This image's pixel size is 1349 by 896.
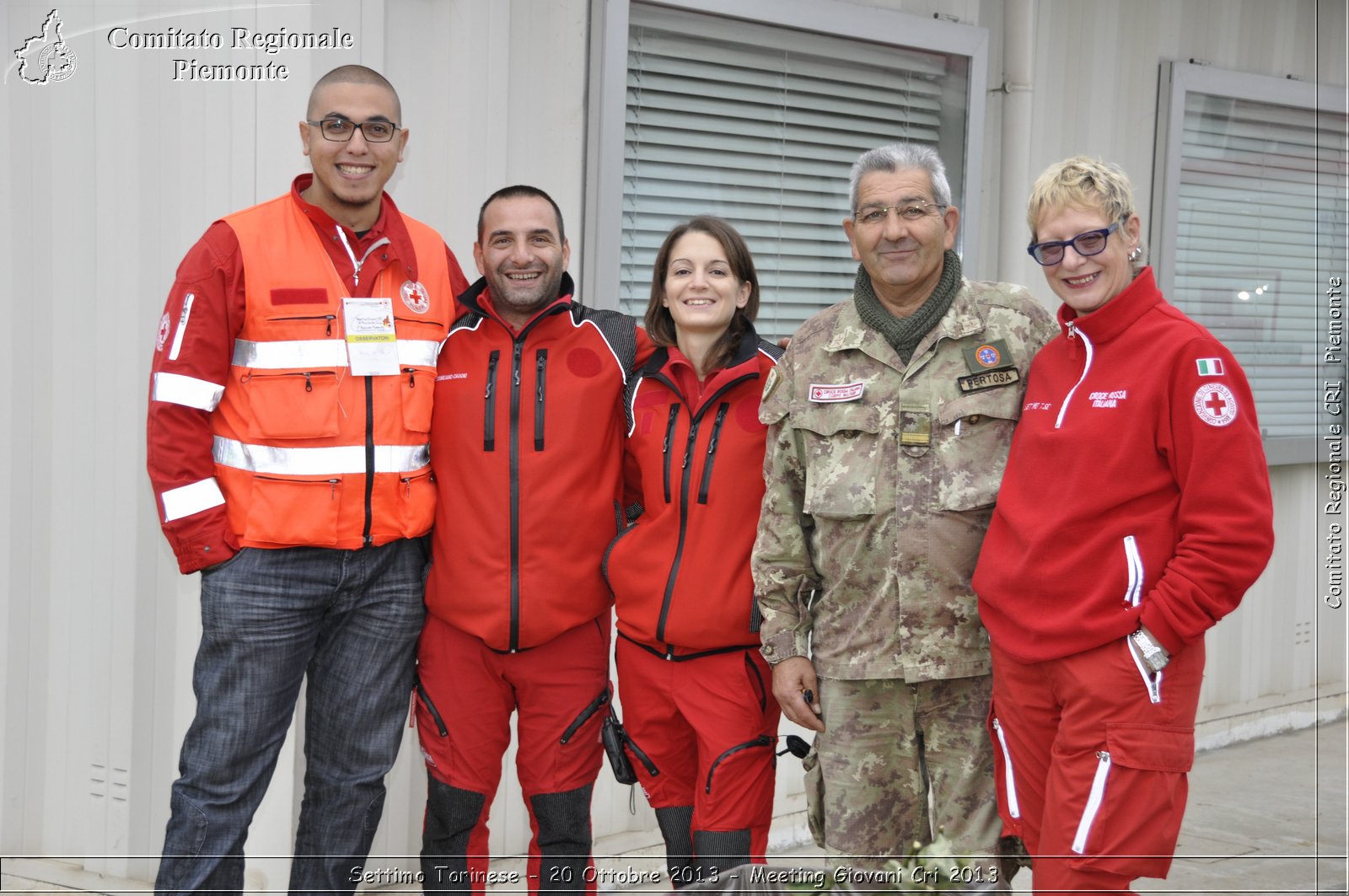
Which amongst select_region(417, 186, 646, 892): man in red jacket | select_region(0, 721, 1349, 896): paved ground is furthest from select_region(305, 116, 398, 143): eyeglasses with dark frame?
select_region(0, 721, 1349, 896): paved ground

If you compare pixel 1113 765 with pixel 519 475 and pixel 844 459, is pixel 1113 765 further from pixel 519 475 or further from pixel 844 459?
pixel 519 475

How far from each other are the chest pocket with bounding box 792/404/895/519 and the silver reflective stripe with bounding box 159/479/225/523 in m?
1.39

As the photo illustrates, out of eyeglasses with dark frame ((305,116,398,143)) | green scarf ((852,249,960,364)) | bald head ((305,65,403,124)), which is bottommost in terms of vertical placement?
green scarf ((852,249,960,364))

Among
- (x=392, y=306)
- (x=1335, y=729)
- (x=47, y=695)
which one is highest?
(x=392, y=306)

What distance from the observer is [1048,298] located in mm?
5910

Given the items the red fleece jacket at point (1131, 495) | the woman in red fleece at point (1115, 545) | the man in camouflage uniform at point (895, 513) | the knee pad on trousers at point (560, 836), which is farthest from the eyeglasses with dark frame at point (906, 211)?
the knee pad on trousers at point (560, 836)

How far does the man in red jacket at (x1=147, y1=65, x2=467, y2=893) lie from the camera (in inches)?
116

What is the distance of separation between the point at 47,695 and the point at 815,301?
320 cm

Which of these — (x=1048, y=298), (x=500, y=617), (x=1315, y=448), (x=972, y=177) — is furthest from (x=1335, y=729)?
(x=500, y=617)

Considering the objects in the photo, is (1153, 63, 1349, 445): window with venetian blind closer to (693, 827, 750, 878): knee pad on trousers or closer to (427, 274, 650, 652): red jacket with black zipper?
(427, 274, 650, 652): red jacket with black zipper

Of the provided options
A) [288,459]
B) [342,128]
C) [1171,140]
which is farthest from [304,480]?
[1171,140]

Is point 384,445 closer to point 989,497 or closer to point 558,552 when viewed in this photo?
point 558,552

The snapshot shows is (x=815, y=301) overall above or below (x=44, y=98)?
below

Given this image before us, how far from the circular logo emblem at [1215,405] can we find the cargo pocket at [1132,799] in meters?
0.62
